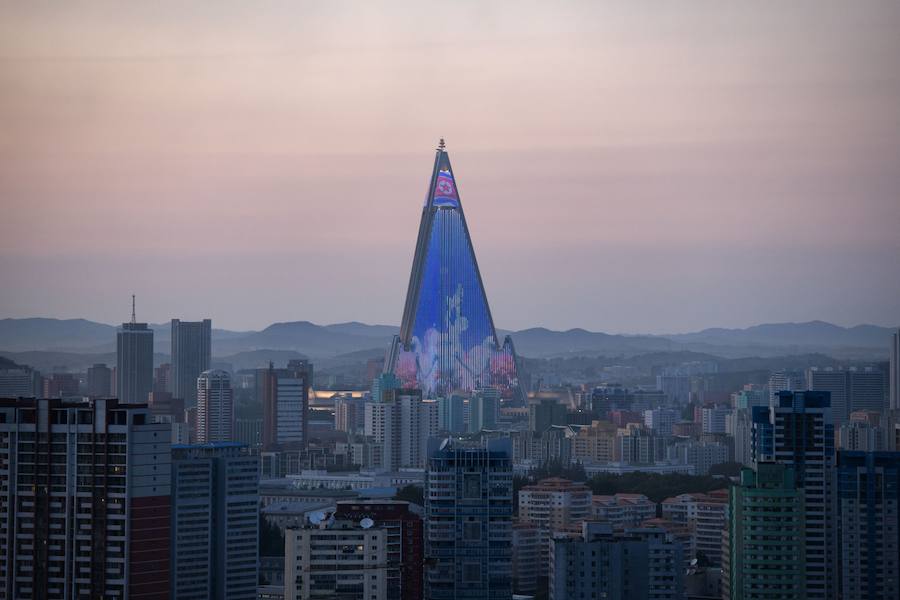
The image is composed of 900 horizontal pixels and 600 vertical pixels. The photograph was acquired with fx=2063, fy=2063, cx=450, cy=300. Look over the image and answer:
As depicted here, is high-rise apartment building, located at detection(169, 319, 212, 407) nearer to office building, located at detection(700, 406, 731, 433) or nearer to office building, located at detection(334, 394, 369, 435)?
office building, located at detection(334, 394, 369, 435)

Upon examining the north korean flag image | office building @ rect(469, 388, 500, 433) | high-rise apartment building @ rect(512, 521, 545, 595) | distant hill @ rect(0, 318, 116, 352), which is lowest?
high-rise apartment building @ rect(512, 521, 545, 595)

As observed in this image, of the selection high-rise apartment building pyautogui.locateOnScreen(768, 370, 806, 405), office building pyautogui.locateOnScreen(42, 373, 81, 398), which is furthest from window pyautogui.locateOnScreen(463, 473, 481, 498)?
high-rise apartment building pyautogui.locateOnScreen(768, 370, 806, 405)

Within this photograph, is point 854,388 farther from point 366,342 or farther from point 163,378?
point 366,342

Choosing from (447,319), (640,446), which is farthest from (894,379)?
(447,319)

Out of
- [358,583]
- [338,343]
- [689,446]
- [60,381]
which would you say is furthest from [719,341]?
[358,583]

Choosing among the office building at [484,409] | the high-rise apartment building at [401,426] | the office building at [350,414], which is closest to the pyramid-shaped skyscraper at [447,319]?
the office building at [484,409]
